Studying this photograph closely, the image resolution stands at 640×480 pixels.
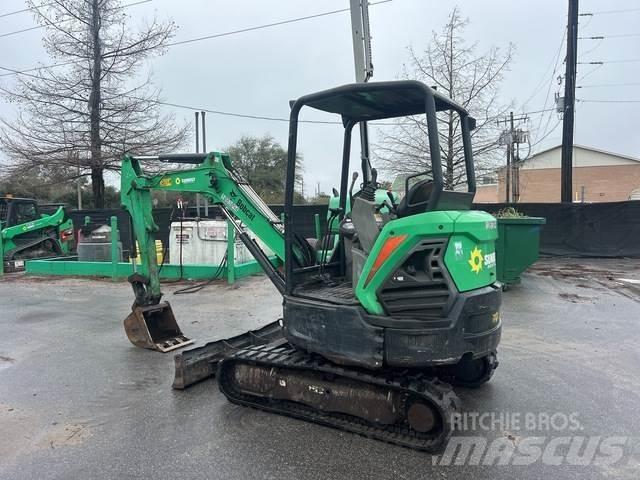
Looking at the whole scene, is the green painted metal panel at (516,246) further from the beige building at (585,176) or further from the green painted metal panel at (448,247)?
the beige building at (585,176)

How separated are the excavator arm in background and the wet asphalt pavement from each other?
0.39 m

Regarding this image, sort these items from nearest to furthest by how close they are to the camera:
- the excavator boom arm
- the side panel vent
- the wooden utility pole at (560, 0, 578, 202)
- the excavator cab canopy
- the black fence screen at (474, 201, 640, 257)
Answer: the side panel vent
the excavator cab canopy
the excavator boom arm
the black fence screen at (474, 201, 640, 257)
the wooden utility pole at (560, 0, 578, 202)

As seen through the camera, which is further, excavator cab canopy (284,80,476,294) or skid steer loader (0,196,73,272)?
skid steer loader (0,196,73,272)

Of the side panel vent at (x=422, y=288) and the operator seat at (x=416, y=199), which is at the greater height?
the operator seat at (x=416, y=199)

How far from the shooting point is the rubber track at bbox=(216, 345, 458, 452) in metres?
3.32

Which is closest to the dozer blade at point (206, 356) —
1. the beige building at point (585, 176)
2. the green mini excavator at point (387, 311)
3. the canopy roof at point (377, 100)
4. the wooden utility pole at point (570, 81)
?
the green mini excavator at point (387, 311)

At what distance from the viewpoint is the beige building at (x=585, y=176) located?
157 feet

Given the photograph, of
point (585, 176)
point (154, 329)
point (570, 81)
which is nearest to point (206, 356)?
point (154, 329)

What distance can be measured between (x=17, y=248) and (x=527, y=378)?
1437 centimetres

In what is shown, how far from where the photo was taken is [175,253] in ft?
40.3

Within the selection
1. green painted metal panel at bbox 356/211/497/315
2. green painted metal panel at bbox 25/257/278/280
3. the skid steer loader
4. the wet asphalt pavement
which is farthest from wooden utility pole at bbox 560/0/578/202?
the skid steer loader

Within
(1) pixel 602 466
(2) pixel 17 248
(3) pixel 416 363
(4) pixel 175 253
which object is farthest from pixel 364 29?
(2) pixel 17 248

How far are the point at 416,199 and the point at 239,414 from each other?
7.59 ft

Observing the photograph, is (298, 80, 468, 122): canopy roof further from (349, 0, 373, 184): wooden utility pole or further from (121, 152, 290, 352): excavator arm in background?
(349, 0, 373, 184): wooden utility pole
